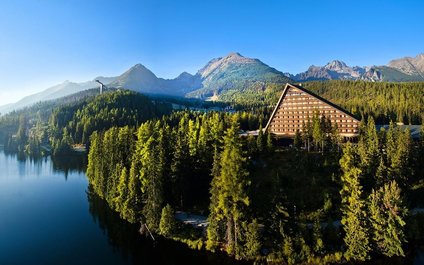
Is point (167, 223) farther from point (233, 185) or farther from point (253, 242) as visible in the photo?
point (253, 242)

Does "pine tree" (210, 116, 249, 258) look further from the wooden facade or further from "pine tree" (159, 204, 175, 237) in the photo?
the wooden facade

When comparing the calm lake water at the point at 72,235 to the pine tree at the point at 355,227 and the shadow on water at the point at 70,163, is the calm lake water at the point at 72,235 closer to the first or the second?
the pine tree at the point at 355,227

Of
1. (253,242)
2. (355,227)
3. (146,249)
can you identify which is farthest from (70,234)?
(355,227)

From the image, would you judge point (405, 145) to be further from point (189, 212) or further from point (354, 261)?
point (189, 212)

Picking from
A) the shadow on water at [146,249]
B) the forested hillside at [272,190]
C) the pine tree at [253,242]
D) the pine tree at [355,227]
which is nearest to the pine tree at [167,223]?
the forested hillside at [272,190]

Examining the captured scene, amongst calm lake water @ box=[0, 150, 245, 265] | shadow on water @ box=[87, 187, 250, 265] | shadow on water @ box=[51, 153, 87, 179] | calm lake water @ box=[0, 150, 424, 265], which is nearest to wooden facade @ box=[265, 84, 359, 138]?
calm lake water @ box=[0, 150, 424, 265]

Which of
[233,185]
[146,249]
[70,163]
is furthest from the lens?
[70,163]
